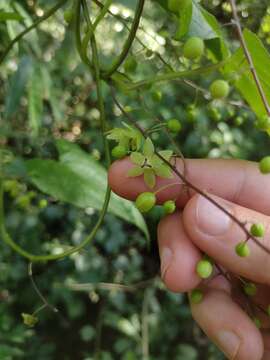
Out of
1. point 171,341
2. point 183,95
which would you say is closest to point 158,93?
point 183,95

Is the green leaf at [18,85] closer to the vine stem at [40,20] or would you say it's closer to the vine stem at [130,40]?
the vine stem at [40,20]

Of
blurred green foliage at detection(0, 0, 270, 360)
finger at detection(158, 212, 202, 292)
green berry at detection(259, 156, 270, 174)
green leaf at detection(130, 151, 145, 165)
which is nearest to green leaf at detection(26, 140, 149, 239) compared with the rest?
finger at detection(158, 212, 202, 292)

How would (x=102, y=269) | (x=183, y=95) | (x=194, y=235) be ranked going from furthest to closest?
(x=183, y=95), (x=102, y=269), (x=194, y=235)

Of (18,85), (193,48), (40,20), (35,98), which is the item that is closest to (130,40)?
(193,48)

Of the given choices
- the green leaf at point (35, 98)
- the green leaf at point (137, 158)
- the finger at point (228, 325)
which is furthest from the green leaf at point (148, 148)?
the green leaf at point (35, 98)

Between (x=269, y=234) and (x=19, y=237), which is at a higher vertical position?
(x=269, y=234)

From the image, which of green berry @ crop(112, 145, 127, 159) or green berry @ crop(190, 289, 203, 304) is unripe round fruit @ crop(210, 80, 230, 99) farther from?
green berry @ crop(190, 289, 203, 304)

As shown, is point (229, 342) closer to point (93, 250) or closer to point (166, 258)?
point (166, 258)

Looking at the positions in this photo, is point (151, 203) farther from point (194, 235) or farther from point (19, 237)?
point (19, 237)
